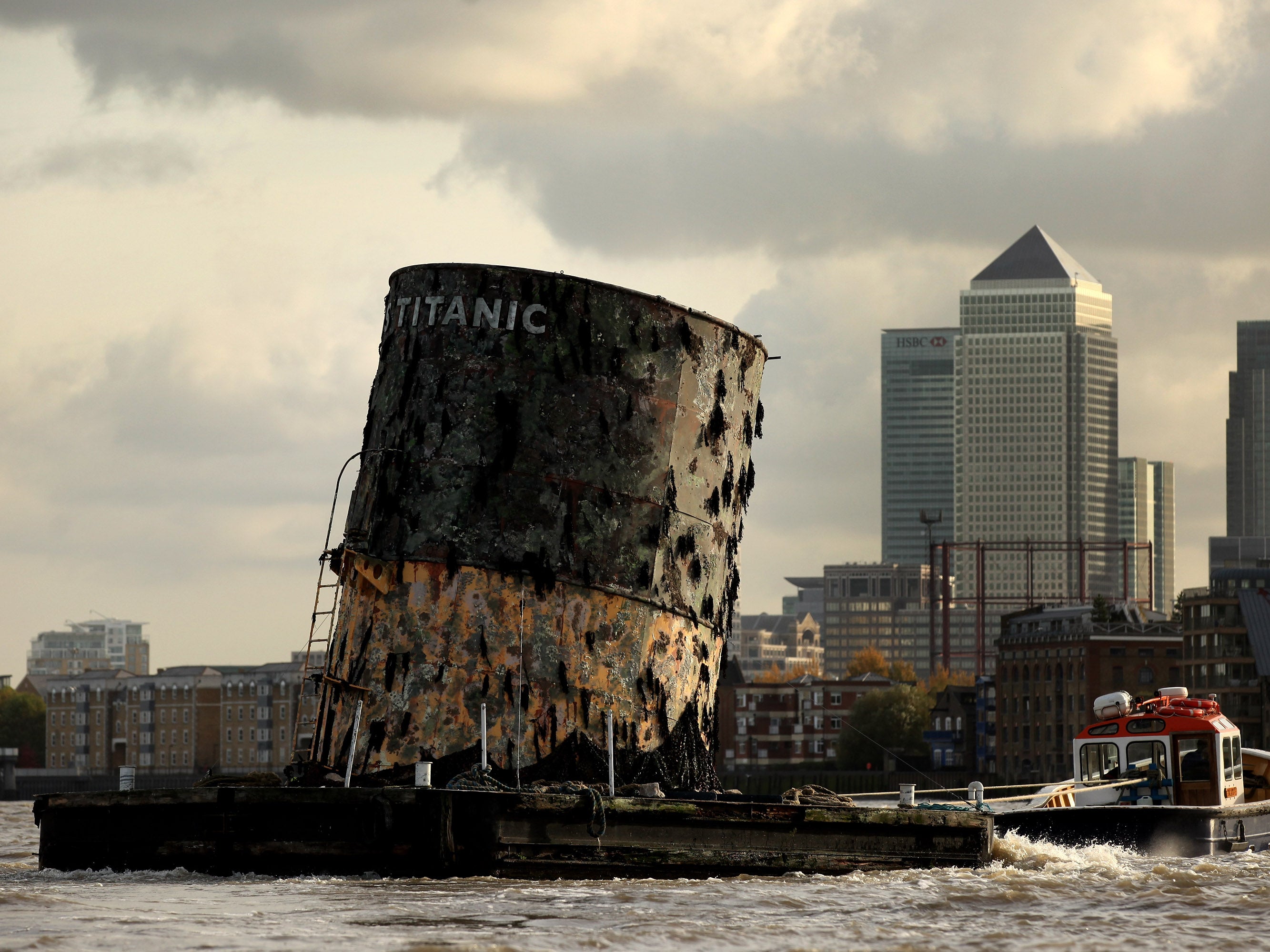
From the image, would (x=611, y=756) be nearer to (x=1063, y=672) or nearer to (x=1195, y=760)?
(x=1195, y=760)

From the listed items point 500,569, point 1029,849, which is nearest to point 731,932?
point 500,569

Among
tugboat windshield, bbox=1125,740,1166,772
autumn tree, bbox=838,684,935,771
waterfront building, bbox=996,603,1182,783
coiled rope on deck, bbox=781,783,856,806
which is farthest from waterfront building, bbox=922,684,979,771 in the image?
coiled rope on deck, bbox=781,783,856,806

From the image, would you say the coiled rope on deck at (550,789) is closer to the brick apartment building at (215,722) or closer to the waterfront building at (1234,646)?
the waterfront building at (1234,646)

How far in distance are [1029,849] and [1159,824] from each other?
3772 millimetres

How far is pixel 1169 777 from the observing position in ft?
132

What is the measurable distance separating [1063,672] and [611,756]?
427ft

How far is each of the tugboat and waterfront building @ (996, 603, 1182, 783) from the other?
329ft

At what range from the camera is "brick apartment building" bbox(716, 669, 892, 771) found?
185250 mm

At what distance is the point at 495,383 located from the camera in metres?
28.4

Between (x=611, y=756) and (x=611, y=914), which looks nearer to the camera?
(x=611, y=914)

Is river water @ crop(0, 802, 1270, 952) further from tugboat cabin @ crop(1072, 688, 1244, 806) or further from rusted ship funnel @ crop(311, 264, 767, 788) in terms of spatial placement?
tugboat cabin @ crop(1072, 688, 1244, 806)

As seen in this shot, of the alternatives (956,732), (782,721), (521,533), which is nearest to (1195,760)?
(521,533)

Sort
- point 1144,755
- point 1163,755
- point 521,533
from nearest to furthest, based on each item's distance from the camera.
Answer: point 521,533, point 1163,755, point 1144,755

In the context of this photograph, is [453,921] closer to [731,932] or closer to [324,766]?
[731,932]
